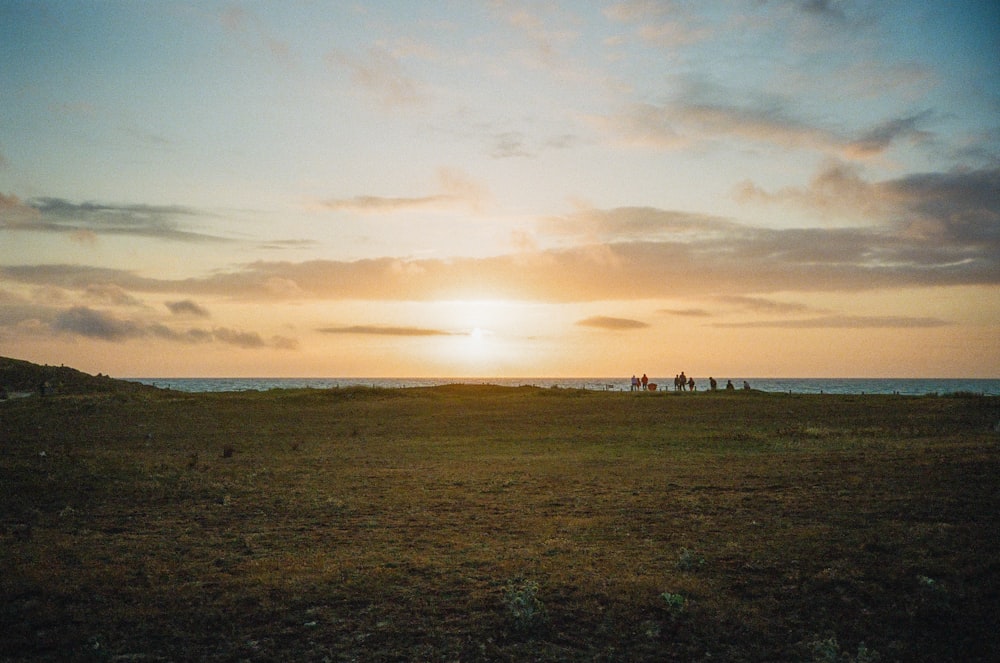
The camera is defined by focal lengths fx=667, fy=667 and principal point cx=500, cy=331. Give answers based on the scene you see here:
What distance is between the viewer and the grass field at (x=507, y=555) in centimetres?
931

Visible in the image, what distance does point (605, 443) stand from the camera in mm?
33375

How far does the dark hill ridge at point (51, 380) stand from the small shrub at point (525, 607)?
201 feet

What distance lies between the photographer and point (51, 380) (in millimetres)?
64125

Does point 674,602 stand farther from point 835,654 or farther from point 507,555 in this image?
point 507,555

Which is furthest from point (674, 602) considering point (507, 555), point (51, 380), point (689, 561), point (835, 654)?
point (51, 380)

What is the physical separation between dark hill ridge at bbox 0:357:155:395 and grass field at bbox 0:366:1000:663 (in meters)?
39.8

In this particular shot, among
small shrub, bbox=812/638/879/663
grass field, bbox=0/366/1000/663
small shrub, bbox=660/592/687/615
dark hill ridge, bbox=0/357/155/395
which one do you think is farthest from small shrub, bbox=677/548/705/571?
dark hill ridge, bbox=0/357/155/395

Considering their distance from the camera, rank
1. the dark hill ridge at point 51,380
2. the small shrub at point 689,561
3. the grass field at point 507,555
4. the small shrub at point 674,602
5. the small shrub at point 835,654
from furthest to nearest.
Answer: the dark hill ridge at point 51,380 < the small shrub at point 689,561 < the small shrub at point 674,602 < the grass field at point 507,555 < the small shrub at point 835,654

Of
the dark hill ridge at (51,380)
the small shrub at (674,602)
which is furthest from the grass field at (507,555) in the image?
the dark hill ridge at (51,380)

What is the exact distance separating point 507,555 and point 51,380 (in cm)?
6708

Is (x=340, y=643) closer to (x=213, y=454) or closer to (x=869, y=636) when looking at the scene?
(x=869, y=636)

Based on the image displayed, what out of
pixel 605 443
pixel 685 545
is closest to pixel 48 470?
pixel 685 545

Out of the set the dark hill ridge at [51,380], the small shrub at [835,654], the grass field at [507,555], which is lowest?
the small shrub at [835,654]

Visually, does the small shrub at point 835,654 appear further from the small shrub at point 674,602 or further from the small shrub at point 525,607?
the small shrub at point 525,607
